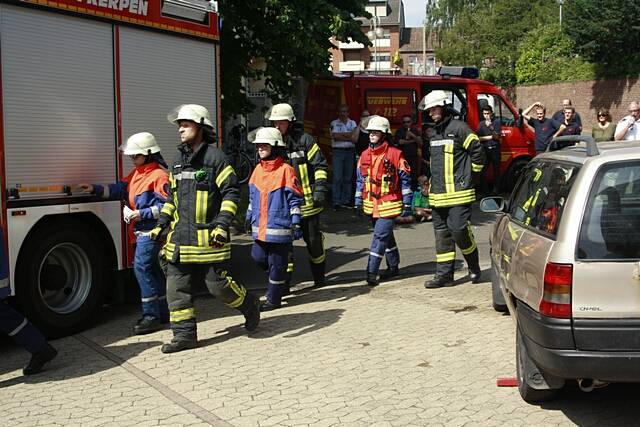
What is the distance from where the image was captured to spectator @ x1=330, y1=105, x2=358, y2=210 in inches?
579

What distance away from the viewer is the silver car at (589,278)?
13.5 ft

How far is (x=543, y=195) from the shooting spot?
5055 mm

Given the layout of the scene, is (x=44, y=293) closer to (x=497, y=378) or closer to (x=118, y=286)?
(x=118, y=286)

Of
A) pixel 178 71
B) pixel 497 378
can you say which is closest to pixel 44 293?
pixel 178 71

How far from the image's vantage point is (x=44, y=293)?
7000mm

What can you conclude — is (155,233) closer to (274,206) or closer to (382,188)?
(274,206)

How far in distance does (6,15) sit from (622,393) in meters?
5.29

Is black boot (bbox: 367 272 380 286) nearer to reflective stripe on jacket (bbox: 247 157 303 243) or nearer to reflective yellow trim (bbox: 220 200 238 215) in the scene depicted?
reflective stripe on jacket (bbox: 247 157 303 243)

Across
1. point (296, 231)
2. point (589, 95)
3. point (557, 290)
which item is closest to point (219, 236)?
point (296, 231)

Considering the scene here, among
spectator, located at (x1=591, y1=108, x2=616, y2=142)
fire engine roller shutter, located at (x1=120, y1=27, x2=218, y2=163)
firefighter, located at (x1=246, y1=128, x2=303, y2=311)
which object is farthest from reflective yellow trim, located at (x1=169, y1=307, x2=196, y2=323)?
spectator, located at (x1=591, y1=108, x2=616, y2=142)

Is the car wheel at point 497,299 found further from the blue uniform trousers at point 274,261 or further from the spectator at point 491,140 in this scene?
the spectator at point 491,140

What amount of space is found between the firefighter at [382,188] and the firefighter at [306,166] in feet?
2.03

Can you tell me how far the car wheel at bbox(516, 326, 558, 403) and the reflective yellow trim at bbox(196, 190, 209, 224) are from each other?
8.72 ft

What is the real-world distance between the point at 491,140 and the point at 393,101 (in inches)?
81.4
